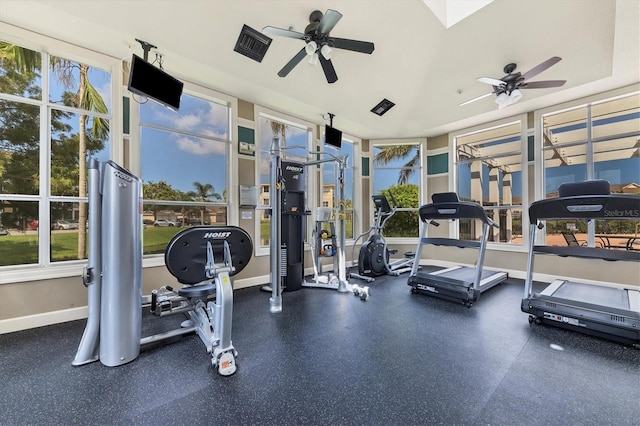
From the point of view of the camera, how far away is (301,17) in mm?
3264

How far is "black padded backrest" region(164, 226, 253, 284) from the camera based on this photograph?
7.10ft

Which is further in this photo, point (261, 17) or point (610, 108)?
point (610, 108)

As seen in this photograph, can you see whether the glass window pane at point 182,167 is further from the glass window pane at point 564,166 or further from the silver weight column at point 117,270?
the glass window pane at point 564,166

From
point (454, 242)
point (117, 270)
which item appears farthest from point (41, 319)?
point (454, 242)

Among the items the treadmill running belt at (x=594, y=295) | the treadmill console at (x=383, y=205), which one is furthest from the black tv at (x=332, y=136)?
the treadmill running belt at (x=594, y=295)

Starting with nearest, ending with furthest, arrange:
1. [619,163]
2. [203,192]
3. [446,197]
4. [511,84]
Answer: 1. [511,84]
2. [446,197]
3. [203,192]
4. [619,163]

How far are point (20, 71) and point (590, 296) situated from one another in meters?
7.53

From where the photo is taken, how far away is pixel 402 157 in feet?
23.6

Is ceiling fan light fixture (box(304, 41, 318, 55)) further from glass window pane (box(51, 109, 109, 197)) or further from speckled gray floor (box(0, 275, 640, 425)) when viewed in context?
speckled gray floor (box(0, 275, 640, 425))

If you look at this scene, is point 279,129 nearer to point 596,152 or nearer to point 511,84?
point 511,84

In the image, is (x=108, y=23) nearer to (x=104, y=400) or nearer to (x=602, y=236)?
(x=104, y=400)

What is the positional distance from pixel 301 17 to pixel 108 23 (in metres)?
2.24

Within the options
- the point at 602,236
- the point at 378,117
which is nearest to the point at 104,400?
the point at 378,117

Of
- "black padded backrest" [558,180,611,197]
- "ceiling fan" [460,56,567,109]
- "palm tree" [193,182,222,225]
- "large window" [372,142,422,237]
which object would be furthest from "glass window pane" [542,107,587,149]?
"palm tree" [193,182,222,225]
